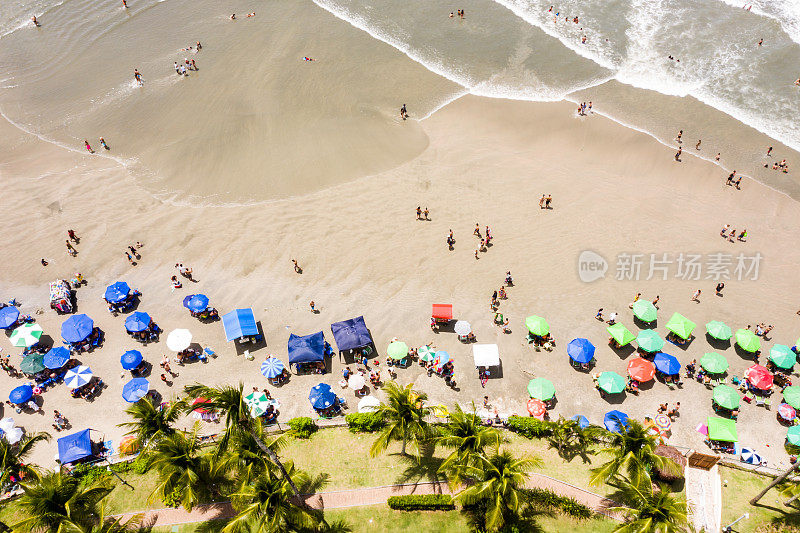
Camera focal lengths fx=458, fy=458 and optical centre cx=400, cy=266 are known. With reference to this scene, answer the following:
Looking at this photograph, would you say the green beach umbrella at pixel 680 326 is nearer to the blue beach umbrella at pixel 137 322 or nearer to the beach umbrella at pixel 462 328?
the beach umbrella at pixel 462 328

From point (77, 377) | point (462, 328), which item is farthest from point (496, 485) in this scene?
point (77, 377)

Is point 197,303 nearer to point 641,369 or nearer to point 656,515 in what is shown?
point 656,515

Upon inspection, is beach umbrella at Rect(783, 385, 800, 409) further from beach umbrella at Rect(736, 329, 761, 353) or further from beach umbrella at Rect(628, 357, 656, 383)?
beach umbrella at Rect(628, 357, 656, 383)

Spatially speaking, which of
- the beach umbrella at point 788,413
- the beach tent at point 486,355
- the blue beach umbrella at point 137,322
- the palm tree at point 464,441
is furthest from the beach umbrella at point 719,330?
the blue beach umbrella at point 137,322

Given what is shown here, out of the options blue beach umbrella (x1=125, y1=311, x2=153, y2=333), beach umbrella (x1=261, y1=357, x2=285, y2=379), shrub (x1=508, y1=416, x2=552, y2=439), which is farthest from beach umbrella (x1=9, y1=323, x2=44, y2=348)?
shrub (x1=508, y1=416, x2=552, y2=439)

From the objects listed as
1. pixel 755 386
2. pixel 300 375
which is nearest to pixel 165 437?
pixel 300 375

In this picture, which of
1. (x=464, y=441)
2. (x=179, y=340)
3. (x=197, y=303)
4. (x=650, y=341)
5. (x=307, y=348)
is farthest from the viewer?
(x=197, y=303)
